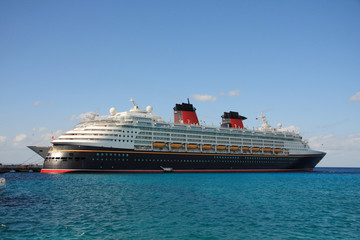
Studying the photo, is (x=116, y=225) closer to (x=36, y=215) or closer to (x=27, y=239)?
(x=27, y=239)

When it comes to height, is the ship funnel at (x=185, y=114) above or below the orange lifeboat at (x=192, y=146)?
above

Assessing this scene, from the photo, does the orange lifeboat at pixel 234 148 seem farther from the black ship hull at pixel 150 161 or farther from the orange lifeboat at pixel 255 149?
the orange lifeboat at pixel 255 149

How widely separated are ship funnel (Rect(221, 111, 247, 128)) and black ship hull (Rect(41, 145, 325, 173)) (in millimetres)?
11317

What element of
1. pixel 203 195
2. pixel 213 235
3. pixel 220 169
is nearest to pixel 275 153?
pixel 220 169

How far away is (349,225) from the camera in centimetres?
1892

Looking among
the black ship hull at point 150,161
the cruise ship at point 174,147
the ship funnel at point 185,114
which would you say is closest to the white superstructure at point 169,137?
the cruise ship at point 174,147

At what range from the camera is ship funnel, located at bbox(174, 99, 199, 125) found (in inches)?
3070

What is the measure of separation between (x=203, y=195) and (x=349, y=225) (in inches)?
554

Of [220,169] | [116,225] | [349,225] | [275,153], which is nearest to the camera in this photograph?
[116,225]

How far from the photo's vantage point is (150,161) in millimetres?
62094

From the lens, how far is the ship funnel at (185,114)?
78.0 m

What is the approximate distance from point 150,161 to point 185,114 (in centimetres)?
2097

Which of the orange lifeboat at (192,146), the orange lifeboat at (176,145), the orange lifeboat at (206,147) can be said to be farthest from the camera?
the orange lifeboat at (206,147)

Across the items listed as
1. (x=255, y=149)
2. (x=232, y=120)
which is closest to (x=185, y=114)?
(x=232, y=120)
